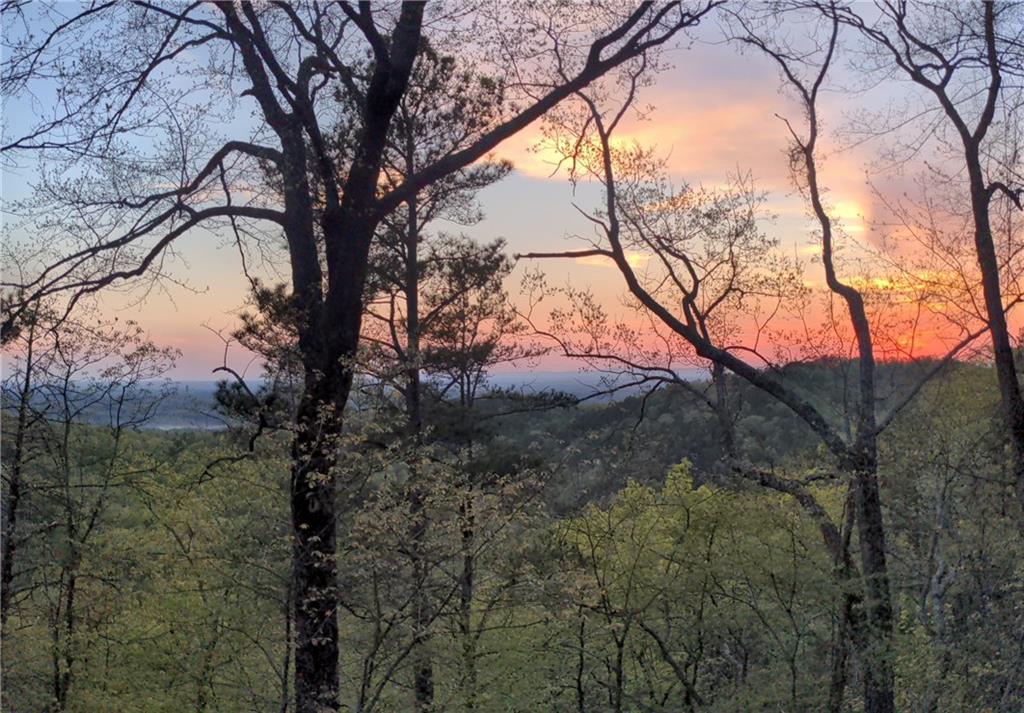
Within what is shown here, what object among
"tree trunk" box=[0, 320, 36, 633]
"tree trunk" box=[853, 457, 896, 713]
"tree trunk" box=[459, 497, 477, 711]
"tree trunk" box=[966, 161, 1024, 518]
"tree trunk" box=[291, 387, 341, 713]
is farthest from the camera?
"tree trunk" box=[966, 161, 1024, 518]

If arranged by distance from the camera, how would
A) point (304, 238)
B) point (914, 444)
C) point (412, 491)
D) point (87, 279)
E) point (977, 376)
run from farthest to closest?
1. point (977, 376)
2. point (914, 444)
3. point (304, 238)
4. point (87, 279)
5. point (412, 491)

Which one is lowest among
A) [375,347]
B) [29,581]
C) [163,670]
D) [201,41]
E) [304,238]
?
[163,670]

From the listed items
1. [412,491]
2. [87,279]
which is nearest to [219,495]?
[87,279]

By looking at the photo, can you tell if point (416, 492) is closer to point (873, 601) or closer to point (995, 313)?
point (873, 601)

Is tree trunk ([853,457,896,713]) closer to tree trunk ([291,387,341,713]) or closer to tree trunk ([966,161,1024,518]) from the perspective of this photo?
tree trunk ([966,161,1024,518])

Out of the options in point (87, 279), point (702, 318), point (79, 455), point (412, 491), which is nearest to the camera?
point (412, 491)

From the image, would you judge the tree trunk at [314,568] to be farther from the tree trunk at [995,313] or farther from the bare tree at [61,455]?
the tree trunk at [995,313]

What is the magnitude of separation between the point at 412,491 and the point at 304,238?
9.83 feet

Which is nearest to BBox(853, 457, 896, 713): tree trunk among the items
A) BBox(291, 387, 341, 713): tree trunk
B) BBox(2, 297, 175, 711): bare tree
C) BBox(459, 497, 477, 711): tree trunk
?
BBox(459, 497, 477, 711): tree trunk

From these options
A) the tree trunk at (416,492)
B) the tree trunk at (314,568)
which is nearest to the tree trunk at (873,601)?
the tree trunk at (416,492)

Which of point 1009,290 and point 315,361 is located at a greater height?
point 1009,290

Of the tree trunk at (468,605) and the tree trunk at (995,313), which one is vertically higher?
the tree trunk at (995,313)

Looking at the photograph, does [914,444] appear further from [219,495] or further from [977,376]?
[219,495]

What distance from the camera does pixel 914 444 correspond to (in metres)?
15.3
